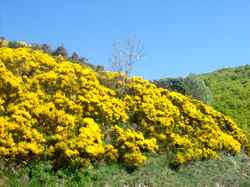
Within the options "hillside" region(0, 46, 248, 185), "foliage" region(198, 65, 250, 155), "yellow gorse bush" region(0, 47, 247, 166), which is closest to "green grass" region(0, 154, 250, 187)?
"hillside" region(0, 46, 248, 185)

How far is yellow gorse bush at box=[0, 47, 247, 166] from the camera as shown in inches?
554

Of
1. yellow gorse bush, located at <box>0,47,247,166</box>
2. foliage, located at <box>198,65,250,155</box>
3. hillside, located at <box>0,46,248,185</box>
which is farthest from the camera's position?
foliage, located at <box>198,65,250,155</box>

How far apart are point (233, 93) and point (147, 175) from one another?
61.4 ft

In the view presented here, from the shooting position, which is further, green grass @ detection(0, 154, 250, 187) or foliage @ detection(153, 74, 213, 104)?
foliage @ detection(153, 74, 213, 104)

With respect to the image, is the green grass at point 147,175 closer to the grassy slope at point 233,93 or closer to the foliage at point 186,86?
the foliage at point 186,86

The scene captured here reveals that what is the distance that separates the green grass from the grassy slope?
7775mm

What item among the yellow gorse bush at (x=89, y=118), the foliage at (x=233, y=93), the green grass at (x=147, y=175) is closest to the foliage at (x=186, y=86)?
the foliage at (x=233, y=93)

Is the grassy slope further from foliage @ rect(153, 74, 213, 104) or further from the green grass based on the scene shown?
the green grass

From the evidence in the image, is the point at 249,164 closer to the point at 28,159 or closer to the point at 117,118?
the point at 117,118

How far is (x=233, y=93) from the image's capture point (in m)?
33.2

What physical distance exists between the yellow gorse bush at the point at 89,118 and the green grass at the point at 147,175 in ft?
0.99

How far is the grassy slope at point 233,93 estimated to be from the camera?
2845 cm

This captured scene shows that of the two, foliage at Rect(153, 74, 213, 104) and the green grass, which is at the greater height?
foliage at Rect(153, 74, 213, 104)

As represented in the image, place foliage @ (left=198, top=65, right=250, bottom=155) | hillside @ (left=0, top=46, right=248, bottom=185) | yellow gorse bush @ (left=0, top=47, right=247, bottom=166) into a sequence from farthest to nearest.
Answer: foliage @ (left=198, top=65, right=250, bottom=155), yellow gorse bush @ (left=0, top=47, right=247, bottom=166), hillside @ (left=0, top=46, right=248, bottom=185)
